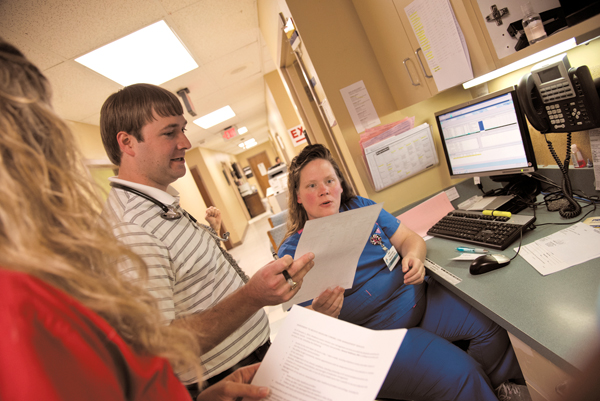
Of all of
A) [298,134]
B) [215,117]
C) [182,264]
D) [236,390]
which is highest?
[215,117]

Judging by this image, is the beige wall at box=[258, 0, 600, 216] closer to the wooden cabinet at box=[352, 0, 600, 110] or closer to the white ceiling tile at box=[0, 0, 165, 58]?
the wooden cabinet at box=[352, 0, 600, 110]

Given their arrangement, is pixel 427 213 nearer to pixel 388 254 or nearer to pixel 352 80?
pixel 388 254

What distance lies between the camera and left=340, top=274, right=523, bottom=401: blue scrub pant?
3.65 feet

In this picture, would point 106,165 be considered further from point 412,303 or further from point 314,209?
point 412,303

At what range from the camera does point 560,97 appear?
1259mm

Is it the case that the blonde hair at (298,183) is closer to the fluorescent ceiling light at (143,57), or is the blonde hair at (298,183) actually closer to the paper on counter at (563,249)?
the paper on counter at (563,249)

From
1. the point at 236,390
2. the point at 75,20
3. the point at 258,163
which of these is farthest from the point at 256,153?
the point at 236,390

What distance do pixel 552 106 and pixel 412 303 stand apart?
1.05 meters

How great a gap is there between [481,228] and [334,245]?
87 cm

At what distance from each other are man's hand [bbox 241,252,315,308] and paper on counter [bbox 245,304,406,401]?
0.25 feet

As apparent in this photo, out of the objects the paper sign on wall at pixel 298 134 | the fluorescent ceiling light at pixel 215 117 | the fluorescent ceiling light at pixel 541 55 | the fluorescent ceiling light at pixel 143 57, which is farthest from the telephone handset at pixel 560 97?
the fluorescent ceiling light at pixel 215 117

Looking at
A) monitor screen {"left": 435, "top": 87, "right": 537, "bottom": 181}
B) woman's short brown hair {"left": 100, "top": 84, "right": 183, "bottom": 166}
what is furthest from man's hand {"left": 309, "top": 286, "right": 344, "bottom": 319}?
monitor screen {"left": 435, "top": 87, "right": 537, "bottom": 181}

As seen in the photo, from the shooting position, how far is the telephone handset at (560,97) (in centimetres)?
115

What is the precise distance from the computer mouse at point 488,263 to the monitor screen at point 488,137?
60cm
